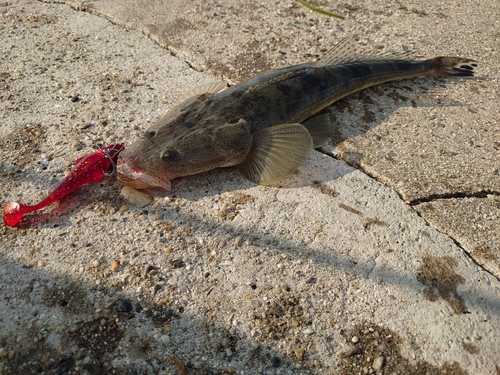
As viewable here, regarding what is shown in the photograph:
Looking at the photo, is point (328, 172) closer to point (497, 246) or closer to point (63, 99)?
point (497, 246)

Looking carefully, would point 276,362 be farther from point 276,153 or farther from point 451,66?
point 451,66

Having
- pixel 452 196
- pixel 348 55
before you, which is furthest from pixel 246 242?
pixel 348 55

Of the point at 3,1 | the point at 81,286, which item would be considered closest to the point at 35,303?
the point at 81,286

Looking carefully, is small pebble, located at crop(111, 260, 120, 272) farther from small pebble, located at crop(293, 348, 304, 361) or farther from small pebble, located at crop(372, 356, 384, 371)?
small pebble, located at crop(372, 356, 384, 371)

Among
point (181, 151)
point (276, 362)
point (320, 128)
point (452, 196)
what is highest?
point (181, 151)

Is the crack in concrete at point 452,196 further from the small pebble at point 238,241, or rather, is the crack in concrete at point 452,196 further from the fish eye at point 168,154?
the fish eye at point 168,154

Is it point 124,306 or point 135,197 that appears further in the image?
point 135,197

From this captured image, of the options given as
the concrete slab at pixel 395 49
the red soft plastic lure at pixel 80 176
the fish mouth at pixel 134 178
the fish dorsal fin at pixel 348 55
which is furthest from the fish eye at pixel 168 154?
the fish dorsal fin at pixel 348 55
